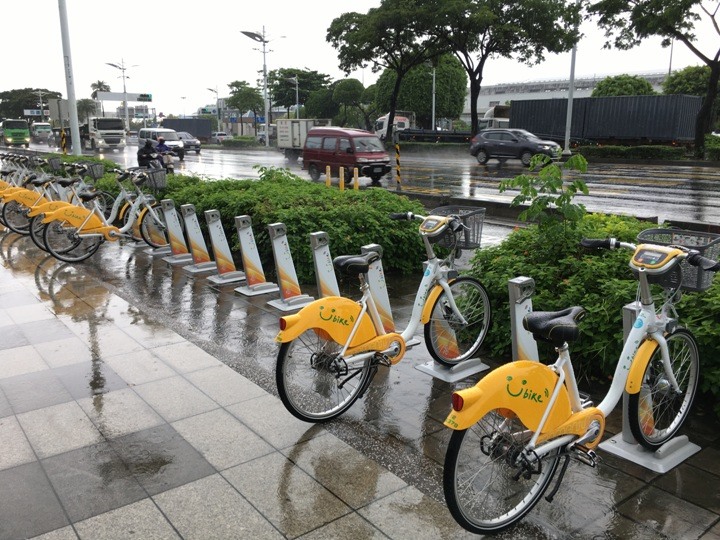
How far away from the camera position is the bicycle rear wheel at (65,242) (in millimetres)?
8844

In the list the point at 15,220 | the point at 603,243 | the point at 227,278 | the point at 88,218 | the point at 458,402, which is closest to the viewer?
the point at 458,402

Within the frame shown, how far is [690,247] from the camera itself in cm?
353

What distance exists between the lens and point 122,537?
2.94 metres

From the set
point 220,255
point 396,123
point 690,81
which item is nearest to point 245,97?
point 396,123

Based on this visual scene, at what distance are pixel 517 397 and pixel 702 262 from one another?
1265 millimetres

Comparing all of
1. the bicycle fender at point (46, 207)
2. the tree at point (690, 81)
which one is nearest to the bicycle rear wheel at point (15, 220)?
the bicycle fender at point (46, 207)

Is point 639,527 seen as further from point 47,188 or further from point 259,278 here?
point 47,188

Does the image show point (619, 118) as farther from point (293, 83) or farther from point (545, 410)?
point (293, 83)

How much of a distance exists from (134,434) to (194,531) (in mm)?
1156

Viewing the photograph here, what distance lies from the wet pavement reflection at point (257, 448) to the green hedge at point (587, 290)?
452mm

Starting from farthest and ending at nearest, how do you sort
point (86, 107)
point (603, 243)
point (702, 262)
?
point (86, 107) → point (603, 243) → point (702, 262)

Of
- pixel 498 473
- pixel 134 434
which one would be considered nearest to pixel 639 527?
pixel 498 473

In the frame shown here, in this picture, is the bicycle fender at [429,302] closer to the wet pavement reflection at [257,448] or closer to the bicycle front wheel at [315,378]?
the wet pavement reflection at [257,448]

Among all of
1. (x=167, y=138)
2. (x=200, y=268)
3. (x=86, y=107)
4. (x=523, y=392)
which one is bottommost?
(x=200, y=268)
